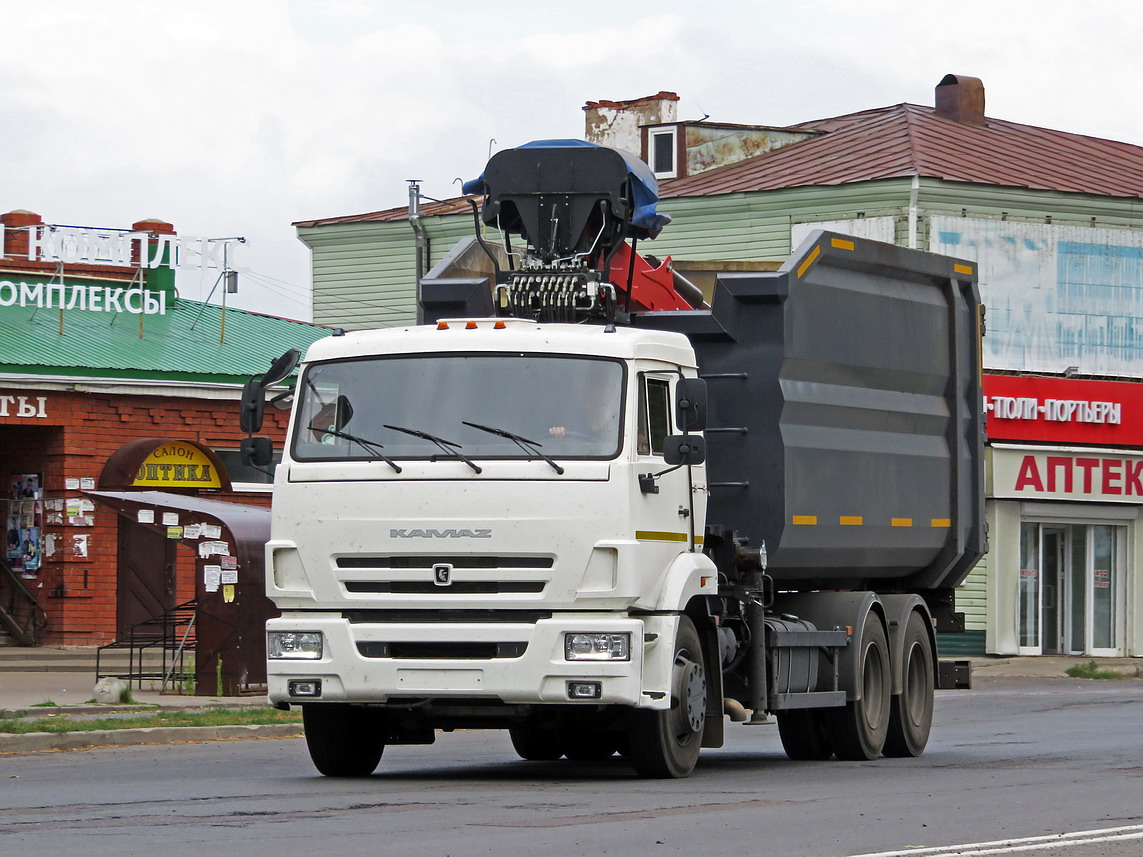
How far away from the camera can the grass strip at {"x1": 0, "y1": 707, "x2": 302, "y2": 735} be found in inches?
661

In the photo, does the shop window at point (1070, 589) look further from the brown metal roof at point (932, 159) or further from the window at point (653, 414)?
the window at point (653, 414)

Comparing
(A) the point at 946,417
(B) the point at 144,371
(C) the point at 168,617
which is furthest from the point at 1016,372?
(A) the point at 946,417

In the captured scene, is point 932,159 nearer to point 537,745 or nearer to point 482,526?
point 537,745

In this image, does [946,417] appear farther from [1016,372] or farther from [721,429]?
[1016,372]

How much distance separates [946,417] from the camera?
16.3 metres

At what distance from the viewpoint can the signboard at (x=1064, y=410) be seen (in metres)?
34.9

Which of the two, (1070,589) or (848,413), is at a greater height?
(848,413)

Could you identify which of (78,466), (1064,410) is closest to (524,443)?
(78,466)

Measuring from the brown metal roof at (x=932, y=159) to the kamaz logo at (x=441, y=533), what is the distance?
24664 millimetres

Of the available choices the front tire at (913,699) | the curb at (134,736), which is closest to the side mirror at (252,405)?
the curb at (134,736)

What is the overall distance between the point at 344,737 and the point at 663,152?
101 ft

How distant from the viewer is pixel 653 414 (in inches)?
492

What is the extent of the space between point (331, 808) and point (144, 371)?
20201 millimetres

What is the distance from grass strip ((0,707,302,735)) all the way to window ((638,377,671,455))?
6380 mm
